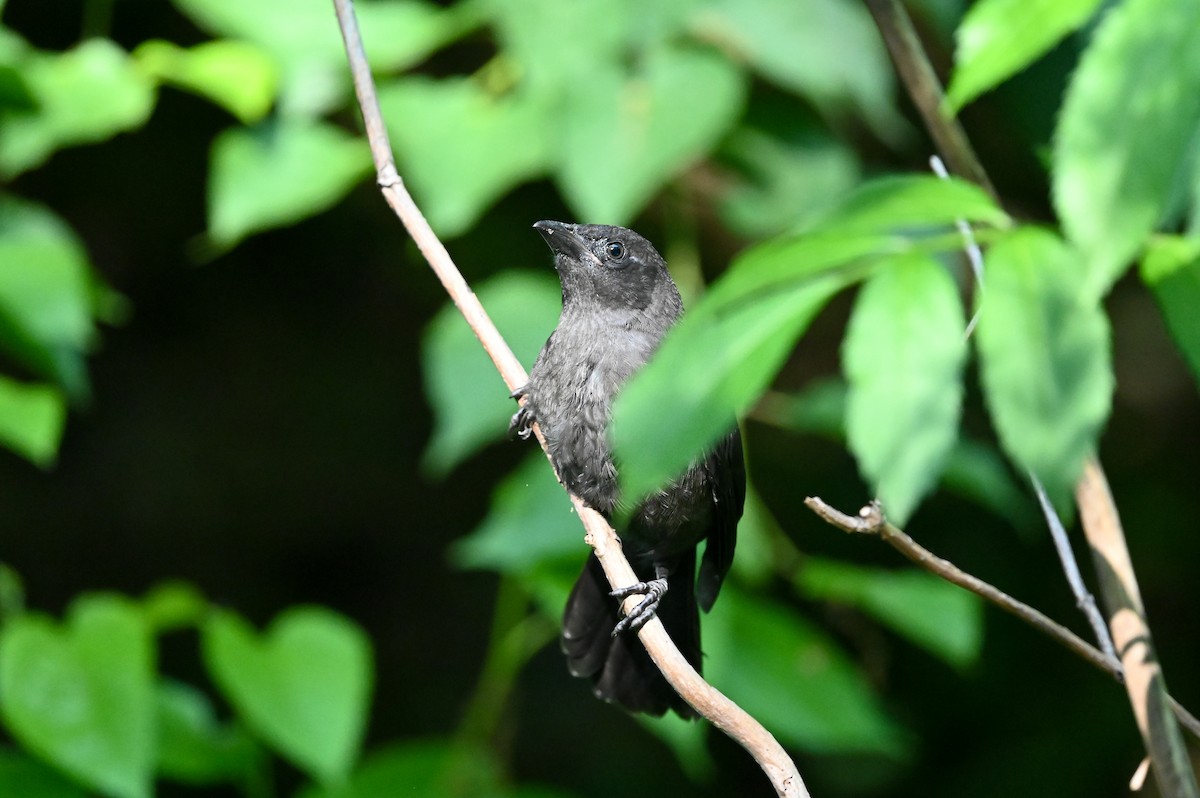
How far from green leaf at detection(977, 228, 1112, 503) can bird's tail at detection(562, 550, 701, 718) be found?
5.77 feet

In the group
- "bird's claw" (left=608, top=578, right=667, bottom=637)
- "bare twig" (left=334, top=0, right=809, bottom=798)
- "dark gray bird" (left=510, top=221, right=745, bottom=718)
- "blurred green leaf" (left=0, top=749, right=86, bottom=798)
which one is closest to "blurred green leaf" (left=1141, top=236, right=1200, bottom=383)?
"bare twig" (left=334, top=0, right=809, bottom=798)

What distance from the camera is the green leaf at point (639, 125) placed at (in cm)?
329

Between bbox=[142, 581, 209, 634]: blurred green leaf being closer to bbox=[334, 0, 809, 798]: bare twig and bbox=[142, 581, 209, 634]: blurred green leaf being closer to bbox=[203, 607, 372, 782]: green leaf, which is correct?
bbox=[203, 607, 372, 782]: green leaf

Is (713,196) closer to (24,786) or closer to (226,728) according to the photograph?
(226,728)

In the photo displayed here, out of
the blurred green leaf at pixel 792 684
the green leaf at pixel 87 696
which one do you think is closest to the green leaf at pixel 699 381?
the blurred green leaf at pixel 792 684

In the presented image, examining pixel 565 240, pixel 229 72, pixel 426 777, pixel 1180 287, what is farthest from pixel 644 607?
pixel 229 72

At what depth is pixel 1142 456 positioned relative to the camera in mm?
5391

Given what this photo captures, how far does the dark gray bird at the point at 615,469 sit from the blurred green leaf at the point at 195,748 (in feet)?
4.28

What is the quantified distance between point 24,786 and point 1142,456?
447 cm

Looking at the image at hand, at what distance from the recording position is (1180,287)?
1.09 metres

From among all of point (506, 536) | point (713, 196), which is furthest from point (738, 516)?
point (713, 196)

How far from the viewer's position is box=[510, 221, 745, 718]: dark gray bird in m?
2.61

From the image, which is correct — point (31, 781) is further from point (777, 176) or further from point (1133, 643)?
point (1133, 643)

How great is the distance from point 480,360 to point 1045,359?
2372mm
